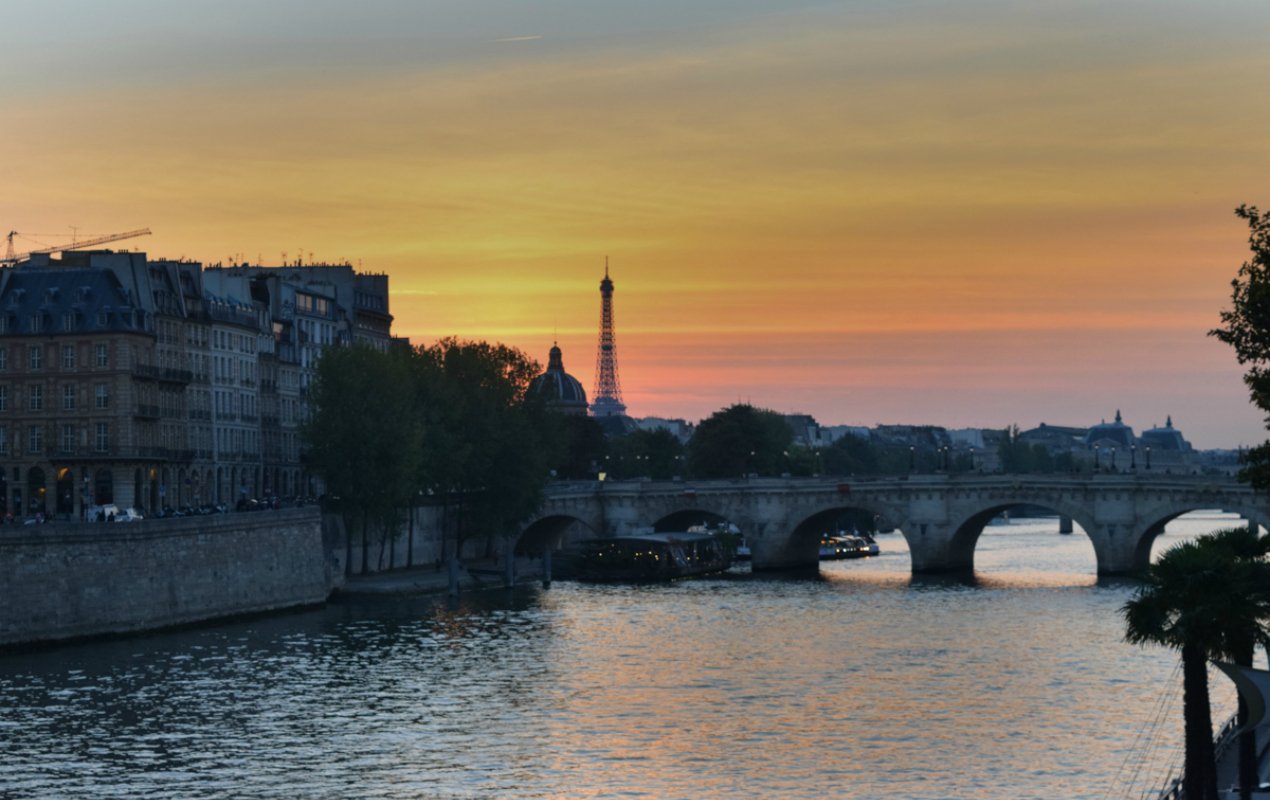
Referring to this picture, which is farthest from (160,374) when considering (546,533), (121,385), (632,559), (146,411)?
(546,533)

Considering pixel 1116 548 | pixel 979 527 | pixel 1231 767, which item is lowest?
pixel 1231 767

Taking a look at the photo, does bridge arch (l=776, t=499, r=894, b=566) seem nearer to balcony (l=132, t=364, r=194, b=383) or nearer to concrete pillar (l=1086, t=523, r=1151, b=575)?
concrete pillar (l=1086, t=523, r=1151, b=575)

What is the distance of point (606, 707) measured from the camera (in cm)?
7050

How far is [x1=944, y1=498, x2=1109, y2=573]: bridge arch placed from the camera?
12938 centimetres

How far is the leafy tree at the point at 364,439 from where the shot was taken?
115438 millimetres

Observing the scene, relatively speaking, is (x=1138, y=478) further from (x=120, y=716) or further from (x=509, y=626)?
(x=120, y=716)

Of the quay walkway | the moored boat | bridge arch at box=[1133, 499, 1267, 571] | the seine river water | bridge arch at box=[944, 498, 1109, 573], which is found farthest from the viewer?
the moored boat

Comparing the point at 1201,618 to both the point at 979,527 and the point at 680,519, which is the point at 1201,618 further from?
the point at 680,519

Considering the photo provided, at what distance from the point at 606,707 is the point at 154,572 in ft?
83.4

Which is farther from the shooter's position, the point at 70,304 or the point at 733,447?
the point at 733,447

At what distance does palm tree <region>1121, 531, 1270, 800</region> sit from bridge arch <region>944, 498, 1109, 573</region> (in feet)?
283

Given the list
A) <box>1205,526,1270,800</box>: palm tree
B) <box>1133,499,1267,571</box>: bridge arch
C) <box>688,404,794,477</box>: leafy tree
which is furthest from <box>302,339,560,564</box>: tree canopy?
<box>1205,526,1270,800</box>: palm tree

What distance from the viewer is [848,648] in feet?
284

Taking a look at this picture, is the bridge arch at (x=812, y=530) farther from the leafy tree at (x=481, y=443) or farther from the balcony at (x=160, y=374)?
the balcony at (x=160, y=374)
